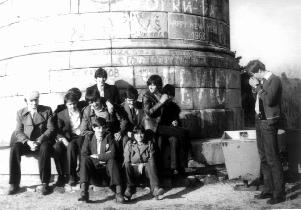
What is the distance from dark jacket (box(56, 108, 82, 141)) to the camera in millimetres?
7324

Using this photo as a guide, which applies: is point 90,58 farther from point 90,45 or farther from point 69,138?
point 69,138

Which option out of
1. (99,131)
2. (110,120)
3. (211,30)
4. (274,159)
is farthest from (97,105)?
(211,30)

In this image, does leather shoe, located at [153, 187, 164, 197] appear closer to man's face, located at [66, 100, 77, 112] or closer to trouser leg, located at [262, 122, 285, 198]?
trouser leg, located at [262, 122, 285, 198]

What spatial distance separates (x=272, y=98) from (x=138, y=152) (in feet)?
8.02

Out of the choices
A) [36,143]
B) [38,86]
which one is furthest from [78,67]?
[36,143]

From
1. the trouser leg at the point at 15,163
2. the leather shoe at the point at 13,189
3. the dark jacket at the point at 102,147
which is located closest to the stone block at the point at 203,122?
the dark jacket at the point at 102,147

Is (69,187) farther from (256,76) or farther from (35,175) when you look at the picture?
(256,76)

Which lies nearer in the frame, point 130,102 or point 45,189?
point 45,189

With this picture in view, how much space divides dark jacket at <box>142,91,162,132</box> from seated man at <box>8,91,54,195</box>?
1.87 meters

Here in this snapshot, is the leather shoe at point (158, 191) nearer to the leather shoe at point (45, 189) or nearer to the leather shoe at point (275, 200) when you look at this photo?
the leather shoe at point (275, 200)

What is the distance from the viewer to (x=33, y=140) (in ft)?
24.0

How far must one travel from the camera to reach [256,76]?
6.07 meters

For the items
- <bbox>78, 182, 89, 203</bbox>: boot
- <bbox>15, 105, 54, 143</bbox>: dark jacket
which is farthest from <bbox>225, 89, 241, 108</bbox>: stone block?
<bbox>78, 182, 89, 203</bbox>: boot

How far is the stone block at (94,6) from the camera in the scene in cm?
899
